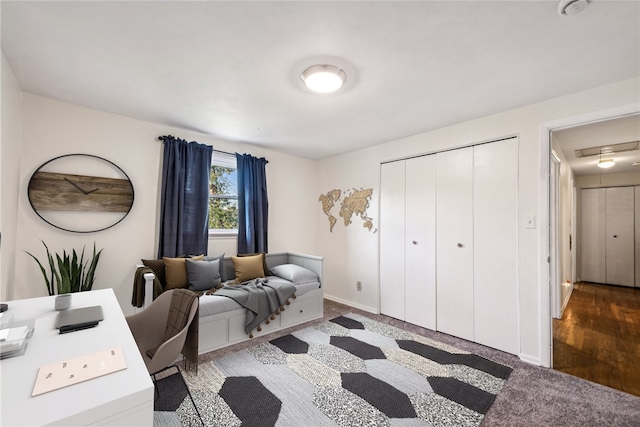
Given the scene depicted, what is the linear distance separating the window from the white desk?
2.72m

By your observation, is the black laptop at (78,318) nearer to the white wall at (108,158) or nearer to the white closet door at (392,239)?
the white wall at (108,158)

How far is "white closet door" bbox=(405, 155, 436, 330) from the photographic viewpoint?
10.9ft

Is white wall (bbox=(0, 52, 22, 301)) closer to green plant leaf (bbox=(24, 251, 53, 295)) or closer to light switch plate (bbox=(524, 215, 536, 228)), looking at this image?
green plant leaf (bbox=(24, 251, 53, 295))

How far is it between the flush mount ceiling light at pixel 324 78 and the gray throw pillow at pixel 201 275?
2143mm

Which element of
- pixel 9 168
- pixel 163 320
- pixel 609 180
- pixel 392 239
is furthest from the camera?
pixel 609 180

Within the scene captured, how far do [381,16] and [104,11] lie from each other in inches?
60.2

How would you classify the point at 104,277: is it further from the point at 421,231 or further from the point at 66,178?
the point at 421,231

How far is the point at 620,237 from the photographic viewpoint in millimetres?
5520

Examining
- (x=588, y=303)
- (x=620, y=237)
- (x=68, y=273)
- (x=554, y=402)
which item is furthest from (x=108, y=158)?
(x=620, y=237)

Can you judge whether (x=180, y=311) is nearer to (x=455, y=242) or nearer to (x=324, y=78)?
(x=324, y=78)

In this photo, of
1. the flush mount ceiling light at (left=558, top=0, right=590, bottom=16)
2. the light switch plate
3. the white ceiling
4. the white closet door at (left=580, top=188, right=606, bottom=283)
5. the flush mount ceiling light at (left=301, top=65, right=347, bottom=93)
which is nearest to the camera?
the flush mount ceiling light at (left=558, top=0, right=590, bottom=16)

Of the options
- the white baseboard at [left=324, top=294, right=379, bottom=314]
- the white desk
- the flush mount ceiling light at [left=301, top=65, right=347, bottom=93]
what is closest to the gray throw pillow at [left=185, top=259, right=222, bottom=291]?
the white desk

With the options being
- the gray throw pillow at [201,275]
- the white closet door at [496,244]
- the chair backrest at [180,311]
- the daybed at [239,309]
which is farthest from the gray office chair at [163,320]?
the white closet door at [496,244]

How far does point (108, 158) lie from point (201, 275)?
157 cm
